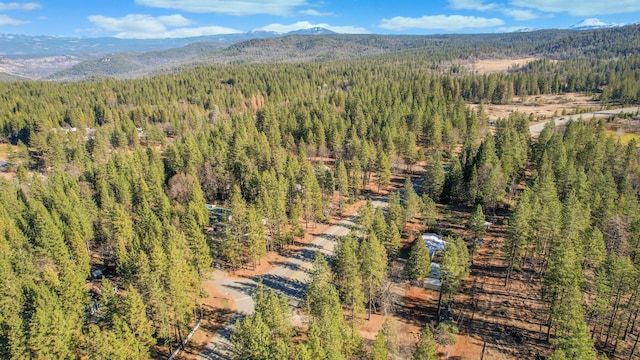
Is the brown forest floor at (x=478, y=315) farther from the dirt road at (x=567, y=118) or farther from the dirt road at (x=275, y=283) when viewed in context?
the dirt road at (x=567, y=118)

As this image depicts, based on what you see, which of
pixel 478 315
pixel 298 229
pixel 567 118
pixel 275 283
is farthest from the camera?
pixel 567 118

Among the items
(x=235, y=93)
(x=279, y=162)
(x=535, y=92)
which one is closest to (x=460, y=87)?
(x=535, y=92)

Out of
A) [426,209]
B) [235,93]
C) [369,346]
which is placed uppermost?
[235,93]

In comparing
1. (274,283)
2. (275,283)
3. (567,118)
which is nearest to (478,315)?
(275,283)

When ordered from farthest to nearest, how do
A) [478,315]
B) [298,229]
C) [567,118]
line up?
[567,118] → [298,229] → [478,315]

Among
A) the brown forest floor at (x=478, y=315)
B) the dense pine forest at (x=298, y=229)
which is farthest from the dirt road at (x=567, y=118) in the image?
the brown forest floor at (x=478, y=315)

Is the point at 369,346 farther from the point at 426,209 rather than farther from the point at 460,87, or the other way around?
the point at 460,87

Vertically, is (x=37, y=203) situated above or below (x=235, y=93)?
below

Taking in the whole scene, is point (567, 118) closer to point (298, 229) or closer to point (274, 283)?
point (298, 229)

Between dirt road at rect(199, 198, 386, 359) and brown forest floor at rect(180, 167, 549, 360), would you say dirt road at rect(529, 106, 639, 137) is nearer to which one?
brown forest floor at rect(180, 167, 549, 360)
